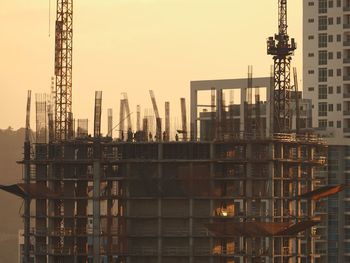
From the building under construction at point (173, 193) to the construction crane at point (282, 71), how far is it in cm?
3297

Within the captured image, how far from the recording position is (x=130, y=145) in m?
142

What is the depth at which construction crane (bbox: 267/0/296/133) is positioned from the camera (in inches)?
7116

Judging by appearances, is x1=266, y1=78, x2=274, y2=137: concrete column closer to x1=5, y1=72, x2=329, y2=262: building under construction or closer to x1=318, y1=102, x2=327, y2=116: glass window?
x1=5, y1=72, x2=329, y2=262: building under construction

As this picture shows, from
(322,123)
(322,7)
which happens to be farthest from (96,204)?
(322,7)

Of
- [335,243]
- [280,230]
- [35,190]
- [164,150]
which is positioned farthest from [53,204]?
[335,243]

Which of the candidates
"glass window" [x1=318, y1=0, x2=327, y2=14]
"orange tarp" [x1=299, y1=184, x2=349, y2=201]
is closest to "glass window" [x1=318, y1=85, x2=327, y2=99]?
"glass window" [x1=318, y1=0, x2=327, y2=14]

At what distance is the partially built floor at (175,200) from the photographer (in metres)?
139

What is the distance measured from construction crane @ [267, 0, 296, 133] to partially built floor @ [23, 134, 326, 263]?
36.8 meters

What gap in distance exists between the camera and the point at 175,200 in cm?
14012

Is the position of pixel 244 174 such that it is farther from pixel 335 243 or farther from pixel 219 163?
pixel 335 243

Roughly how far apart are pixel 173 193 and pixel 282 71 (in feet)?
152

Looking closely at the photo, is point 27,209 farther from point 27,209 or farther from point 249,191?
point 249,191

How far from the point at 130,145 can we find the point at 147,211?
5.89 meters

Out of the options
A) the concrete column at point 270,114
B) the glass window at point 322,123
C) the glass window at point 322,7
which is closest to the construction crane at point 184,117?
the concrete column at point 270,114
